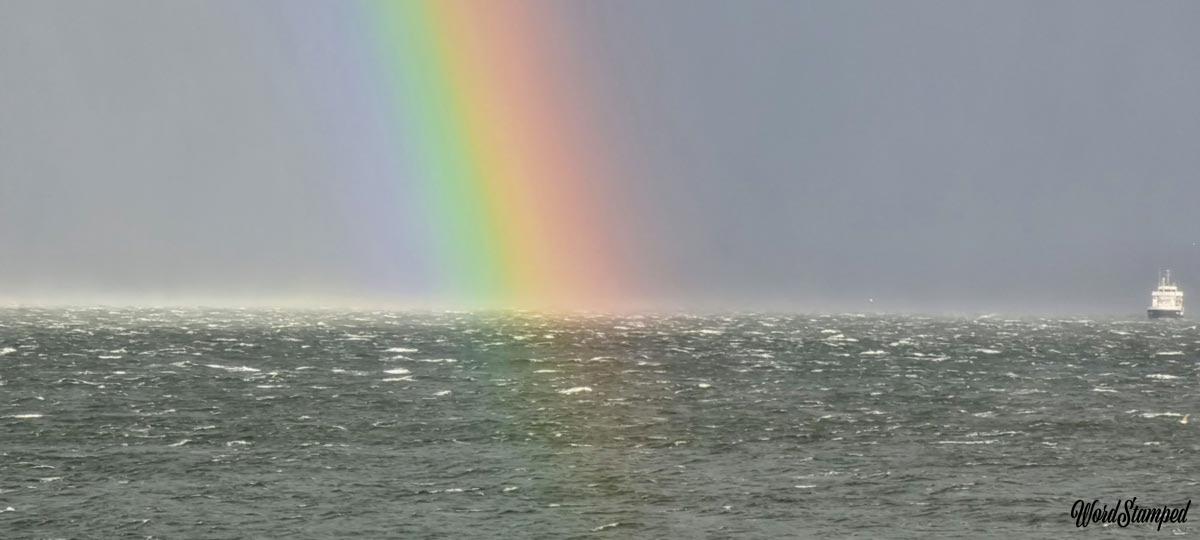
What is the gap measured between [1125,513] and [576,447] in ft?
66.7

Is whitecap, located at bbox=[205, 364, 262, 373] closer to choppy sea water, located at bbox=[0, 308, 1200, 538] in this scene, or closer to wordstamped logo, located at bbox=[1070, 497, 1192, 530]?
choppy sea water, located at bbox=[0, 308, 1200, 538]

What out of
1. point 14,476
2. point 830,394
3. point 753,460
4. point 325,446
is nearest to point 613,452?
point 753,460

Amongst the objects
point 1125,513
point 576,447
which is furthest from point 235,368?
point 1125,513

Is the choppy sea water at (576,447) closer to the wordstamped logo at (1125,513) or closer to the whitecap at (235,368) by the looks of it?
the whitecap at (235,368)

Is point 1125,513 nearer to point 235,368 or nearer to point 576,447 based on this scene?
point 576,447

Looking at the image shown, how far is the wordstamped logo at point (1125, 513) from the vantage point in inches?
1442

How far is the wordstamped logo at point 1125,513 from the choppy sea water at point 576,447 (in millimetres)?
518

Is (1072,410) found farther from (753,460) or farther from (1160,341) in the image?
(1160,341)

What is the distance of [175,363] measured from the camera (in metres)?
94.9

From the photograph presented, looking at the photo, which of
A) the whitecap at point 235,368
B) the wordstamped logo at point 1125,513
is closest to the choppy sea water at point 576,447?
the whitecap at point 235,368

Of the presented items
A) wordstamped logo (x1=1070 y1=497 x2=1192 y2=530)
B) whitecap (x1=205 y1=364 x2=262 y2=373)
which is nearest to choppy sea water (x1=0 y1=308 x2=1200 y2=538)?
whitecap (x1=205 y1=364 x2=262 y2=373)

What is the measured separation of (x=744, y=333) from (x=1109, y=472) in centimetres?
12407

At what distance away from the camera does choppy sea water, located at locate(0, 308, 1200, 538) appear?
1436 inches

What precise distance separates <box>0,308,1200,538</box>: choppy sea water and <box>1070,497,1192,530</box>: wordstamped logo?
1.70 ft
